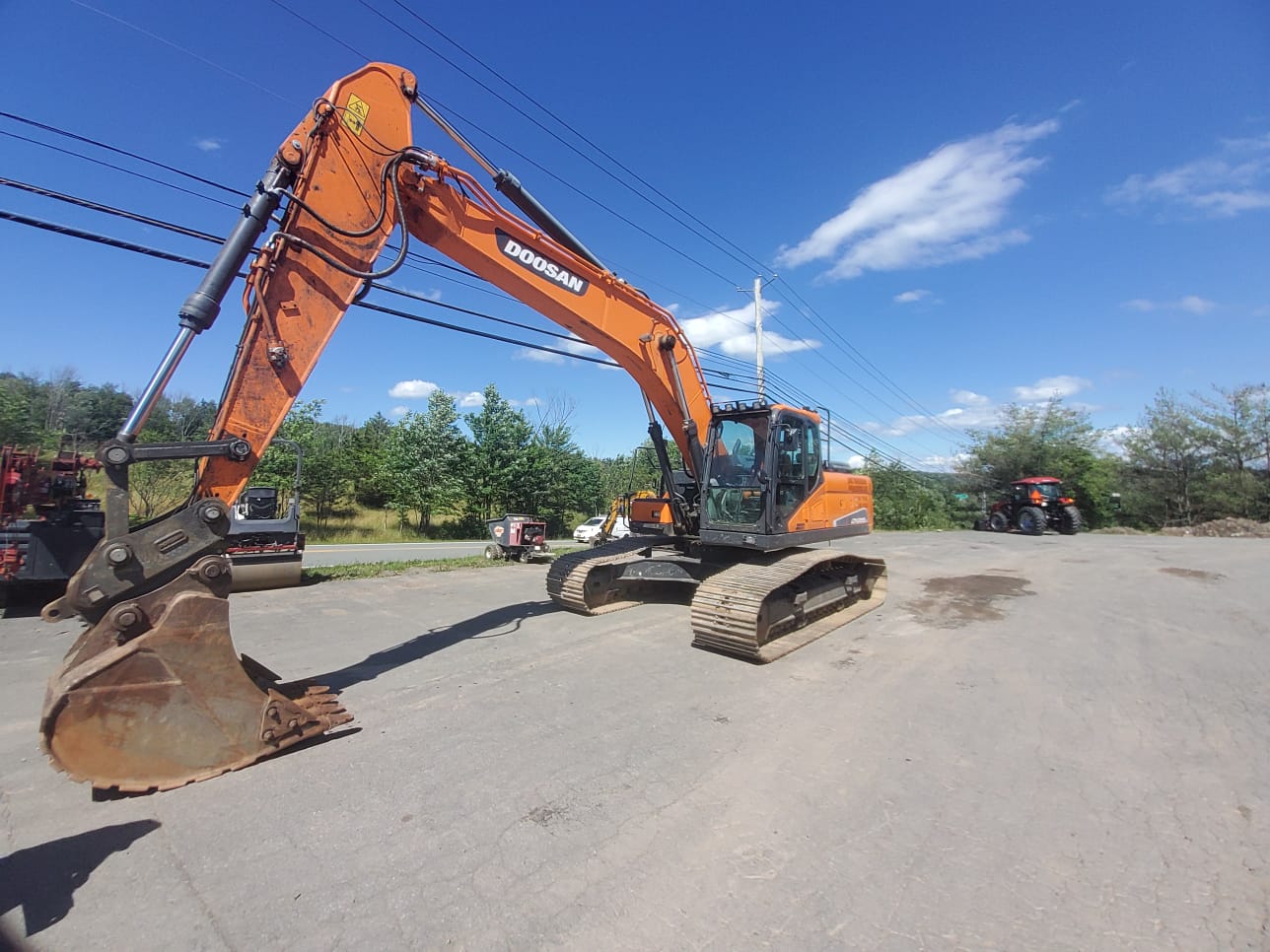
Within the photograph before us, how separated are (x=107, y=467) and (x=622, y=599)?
6.50 m

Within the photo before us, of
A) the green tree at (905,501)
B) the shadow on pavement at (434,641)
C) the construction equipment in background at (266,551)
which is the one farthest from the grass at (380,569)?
the green tree at (905,501)

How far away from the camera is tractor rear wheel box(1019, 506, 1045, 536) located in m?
25.4

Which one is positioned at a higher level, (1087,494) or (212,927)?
(1087,494)

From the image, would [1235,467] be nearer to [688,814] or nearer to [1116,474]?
[1116,474]

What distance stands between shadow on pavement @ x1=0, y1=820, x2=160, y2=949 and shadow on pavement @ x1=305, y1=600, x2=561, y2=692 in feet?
6.93

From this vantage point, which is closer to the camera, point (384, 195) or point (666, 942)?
point (666, 942)

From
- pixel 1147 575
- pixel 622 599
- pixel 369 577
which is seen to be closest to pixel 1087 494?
pixel 1147 575

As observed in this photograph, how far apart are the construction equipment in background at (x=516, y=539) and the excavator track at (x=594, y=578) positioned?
6430 millimetres

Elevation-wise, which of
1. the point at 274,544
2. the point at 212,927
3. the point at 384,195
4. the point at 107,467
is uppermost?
the point at 384,195

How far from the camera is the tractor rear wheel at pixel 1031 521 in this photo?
25.4 metres

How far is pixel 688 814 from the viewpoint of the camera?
3121 mm

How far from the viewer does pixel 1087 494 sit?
115 ft

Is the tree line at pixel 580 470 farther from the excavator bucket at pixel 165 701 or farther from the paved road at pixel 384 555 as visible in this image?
the excavator bucket at pixel 165 701

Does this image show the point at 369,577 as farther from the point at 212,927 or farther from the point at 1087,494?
the point at 1087,494
